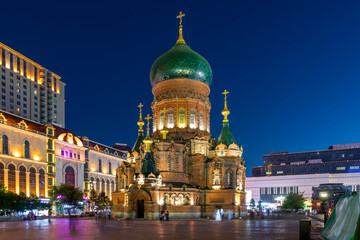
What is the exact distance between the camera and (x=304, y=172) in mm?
138625

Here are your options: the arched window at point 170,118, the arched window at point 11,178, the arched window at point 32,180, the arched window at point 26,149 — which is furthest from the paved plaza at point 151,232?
the arched window at point 26,149

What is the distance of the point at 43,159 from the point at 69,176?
10634 millimetres

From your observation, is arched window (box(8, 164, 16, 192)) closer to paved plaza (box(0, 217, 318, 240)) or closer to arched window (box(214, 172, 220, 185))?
arched window (box(214, 172, 220, 185))

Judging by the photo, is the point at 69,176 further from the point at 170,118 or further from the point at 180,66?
the point at 180,66

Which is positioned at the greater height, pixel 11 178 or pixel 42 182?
pixel 11 178

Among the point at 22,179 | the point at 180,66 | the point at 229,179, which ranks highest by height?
the point at 180,66

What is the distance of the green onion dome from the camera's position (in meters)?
60.8

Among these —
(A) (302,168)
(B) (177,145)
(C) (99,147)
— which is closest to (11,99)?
(C) (99,147)

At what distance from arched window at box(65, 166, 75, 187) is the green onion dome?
114 feet

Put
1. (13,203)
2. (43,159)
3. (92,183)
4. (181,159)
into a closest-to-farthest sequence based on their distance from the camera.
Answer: (13,203), (181,159), (43,159), (92,183)

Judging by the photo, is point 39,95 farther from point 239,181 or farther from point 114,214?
point 239,181

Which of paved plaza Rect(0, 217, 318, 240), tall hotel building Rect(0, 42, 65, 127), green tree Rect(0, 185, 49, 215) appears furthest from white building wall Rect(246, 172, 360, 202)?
paved plaza Rect(0, 217, 318, 240)

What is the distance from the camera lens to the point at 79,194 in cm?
7256

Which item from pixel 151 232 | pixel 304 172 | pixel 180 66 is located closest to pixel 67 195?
pixel 180 66
